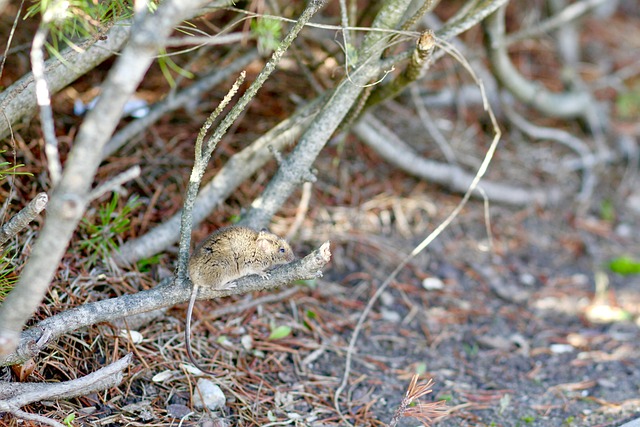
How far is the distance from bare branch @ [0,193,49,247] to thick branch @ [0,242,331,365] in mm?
379

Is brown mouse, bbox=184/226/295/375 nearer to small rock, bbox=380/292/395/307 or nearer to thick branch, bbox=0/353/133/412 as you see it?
thick branch, bbox=0/353/133/412

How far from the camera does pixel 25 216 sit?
8.02 ft

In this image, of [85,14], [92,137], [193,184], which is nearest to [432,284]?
[193,184]

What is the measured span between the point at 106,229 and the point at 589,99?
4.72m

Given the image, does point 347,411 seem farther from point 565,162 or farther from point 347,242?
point 565,162

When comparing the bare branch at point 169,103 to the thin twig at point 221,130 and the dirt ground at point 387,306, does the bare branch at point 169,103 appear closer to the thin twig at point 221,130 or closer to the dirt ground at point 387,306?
the dirt ground at point 387,306

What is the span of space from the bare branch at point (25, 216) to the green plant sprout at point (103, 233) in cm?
80

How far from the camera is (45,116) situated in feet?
6.15

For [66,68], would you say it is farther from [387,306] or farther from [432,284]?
[432,284]

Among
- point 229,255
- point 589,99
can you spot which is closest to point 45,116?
point 229,255

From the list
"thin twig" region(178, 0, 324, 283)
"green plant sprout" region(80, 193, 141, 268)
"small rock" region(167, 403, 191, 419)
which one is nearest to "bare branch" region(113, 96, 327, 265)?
"green plant sprout" region(80, 193, 141, 268)

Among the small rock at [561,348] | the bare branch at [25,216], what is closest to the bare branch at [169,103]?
the bare branch at [25,216]

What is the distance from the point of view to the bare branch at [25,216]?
2.40m

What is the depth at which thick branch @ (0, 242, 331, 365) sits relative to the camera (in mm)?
2492
